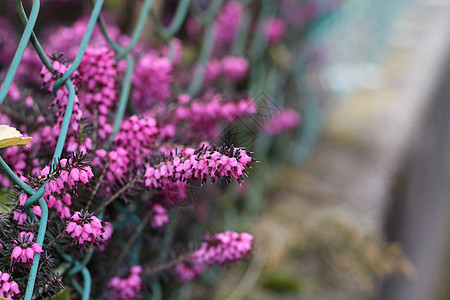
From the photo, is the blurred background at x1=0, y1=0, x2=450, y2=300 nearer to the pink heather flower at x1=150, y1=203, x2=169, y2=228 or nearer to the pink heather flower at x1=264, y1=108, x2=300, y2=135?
the pink heather flower at x1=264, y1=108, x2=300, y2=135

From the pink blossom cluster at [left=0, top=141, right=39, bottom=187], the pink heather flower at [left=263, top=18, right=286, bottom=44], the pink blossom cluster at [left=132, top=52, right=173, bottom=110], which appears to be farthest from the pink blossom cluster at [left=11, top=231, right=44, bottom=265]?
the pink heather flower at [left=263, top=18, right=286, bottom=44]

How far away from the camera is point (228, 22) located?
1253 millimetres

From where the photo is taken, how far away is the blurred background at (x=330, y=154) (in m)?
1.26

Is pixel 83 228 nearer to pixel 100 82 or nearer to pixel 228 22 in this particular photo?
pixel 100 82

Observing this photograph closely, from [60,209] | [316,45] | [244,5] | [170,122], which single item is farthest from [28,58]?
[316,45]

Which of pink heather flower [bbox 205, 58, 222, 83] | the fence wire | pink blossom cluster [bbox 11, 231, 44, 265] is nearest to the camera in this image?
pink blossom cluster [bbox 11, 231, 44, 265]

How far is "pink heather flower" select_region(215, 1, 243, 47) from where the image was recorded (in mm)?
1250

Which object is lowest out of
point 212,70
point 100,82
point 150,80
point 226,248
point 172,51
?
point 226,248

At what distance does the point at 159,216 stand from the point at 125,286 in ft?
0.32

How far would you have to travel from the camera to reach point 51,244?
45cm

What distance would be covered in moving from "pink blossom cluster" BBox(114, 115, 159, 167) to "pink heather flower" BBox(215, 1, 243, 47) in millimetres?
764

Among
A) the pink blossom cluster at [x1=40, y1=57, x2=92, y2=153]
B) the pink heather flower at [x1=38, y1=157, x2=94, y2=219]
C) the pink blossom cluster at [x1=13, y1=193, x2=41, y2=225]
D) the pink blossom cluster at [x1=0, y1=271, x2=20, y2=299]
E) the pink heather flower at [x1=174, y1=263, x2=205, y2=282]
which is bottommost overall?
the pink blossom cluster at [x1=0, y1=271, x2=20, y2=299]

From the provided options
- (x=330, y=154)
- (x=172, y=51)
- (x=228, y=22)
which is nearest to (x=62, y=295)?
(x=172, y=51)

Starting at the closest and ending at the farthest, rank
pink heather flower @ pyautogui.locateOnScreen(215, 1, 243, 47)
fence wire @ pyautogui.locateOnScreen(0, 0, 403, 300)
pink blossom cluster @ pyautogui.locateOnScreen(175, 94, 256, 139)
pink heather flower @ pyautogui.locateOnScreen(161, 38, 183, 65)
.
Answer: pink blossom cluster @ pyautogui.locateOnScreen(175, 94, 256, 139), pink heather flower @ pyautogui.locateOnScreen(161, 38, 183, 65), fence wire @ pyautogui.locateOnScreen(0, 0, 403, 300), pink heather flower @ pyautogui.locateOnScreen(215, 1, 243, 47)
